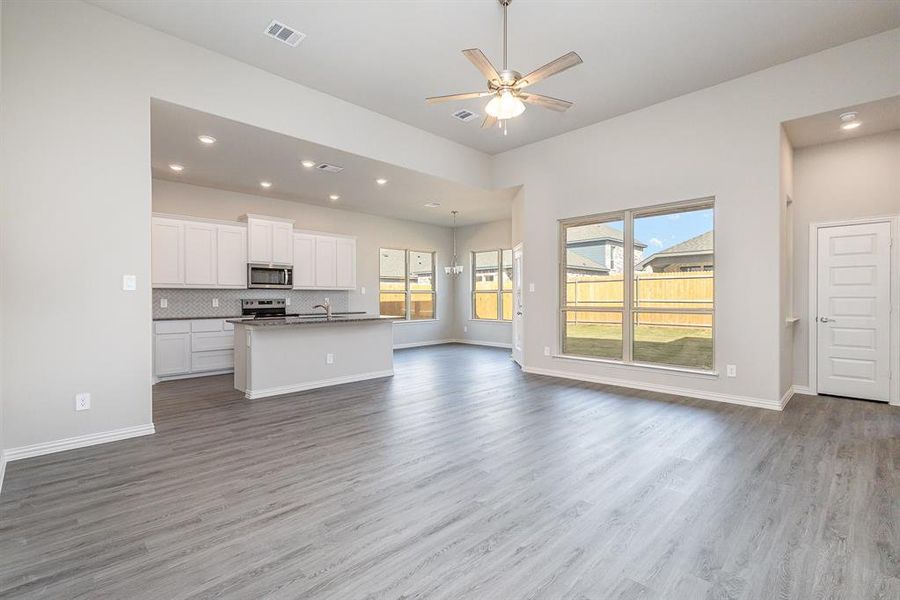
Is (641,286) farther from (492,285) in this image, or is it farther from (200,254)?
(200,254)

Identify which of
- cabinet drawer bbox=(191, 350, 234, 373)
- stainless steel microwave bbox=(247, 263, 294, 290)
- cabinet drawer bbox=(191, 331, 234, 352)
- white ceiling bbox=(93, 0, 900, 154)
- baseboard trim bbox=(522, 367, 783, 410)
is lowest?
baseboard trim bbox=(522, 367, 783, 410)

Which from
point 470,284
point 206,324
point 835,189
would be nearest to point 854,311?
point 835,189

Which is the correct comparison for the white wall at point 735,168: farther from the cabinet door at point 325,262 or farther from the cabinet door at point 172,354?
the cabinet door at point 172,354

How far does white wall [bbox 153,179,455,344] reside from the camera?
6.64 meters

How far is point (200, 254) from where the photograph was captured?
637 centimetres

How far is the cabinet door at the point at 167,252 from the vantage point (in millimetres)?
5926

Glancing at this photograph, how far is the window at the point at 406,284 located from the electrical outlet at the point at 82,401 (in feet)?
20.2

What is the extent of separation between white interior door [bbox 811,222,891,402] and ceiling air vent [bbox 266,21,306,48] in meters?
6.04

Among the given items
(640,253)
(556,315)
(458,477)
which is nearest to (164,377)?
(458,477)

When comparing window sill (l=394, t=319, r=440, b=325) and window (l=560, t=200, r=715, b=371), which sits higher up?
window (l=560, t=200, r=715, b=371)

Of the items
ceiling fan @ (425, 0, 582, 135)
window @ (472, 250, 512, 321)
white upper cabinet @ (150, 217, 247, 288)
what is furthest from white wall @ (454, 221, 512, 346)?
ceiling fan @ (425, 0, 582, 135)

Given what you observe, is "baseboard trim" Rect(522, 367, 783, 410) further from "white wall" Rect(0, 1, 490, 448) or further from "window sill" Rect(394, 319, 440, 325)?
"white wall" Rect(0, 1, 490, 448)

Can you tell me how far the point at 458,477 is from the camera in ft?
9.04

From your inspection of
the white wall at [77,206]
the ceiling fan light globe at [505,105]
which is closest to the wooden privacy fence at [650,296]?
the ceiling fan light globe at [505,105]
